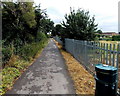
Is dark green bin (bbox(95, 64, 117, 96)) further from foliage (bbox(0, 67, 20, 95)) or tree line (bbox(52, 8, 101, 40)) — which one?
tree line (bbox(52, 8, 101, 40))

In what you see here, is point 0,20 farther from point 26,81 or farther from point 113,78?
point 113,78

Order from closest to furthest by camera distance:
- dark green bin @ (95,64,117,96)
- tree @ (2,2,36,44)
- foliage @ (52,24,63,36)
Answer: dark green bin @ (95,64,117,96) < tree @ (2,2,36,44) < foliage @ (52,24,63,36)

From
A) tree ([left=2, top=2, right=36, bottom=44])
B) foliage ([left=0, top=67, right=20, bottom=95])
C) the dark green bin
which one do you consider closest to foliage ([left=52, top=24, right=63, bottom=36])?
tree ([left=2, top=2, right=36, bottom=44])

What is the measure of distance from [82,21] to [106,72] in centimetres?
873

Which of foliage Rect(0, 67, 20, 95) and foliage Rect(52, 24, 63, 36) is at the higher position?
foliage Rect(52, 24, 63, 36)

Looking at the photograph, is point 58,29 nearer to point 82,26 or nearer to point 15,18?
point 82,26

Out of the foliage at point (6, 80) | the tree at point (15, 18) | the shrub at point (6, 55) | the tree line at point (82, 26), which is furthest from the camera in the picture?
the tree line at point (82, 26)

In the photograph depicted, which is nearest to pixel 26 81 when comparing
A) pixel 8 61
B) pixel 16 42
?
pixel 8 61

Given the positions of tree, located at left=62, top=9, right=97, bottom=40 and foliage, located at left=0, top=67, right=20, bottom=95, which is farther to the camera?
tree, located at left=62, top=9, right=97, bottom=40

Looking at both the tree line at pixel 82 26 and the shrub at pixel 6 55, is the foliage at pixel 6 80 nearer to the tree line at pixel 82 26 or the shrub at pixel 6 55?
the shrub at pixel 6 55

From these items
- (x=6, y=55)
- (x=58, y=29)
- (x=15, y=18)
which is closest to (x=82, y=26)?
(x=15, y=18)

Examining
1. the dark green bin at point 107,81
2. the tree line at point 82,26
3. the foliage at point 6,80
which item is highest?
the tree line at point 82,26

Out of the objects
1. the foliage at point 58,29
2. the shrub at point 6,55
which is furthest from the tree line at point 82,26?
the shrub at point 6,55

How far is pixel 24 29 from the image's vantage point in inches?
368
